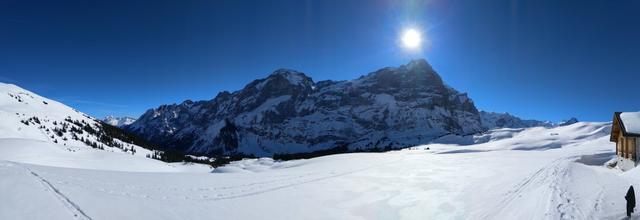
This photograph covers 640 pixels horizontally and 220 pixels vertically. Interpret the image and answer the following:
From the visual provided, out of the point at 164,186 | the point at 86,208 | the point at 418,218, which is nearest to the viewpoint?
the point at 86,208

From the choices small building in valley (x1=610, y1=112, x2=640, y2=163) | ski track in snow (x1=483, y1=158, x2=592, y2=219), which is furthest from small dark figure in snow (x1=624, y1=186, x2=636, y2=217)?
small building in valley (x1=610, y1=112, x2=640, y2=163)

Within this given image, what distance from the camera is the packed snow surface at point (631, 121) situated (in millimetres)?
29748

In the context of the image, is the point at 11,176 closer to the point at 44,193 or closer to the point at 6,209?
the point at 44,193

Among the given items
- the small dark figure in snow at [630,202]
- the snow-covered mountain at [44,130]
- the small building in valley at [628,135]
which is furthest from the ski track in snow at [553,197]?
the snow-covered mountain at [44,130]

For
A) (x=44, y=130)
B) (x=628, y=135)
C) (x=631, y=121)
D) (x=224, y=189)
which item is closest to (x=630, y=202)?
(x=224, y=189)

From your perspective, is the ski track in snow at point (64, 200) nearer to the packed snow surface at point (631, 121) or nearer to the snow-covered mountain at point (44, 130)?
the snow-covered mountain at point (44, 130)

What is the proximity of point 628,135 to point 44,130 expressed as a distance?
105225mm

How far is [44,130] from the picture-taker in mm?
83500

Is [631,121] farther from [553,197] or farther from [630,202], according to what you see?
[630,202]

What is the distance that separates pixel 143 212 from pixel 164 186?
6.01m

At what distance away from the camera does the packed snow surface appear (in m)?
29.7

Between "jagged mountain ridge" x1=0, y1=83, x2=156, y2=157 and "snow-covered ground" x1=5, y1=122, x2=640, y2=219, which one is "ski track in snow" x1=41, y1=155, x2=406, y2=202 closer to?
"snow-covered ground" x1=5, y1=122, x2=640, y2=219

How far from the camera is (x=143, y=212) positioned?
11.9m

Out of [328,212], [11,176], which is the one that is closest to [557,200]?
[328,212]
